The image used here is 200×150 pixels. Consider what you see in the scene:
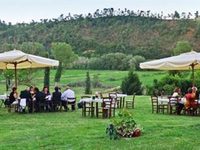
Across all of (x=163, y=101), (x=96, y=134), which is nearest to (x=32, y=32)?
(x=163, y=101)

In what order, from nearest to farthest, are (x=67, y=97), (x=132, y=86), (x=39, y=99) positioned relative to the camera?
1. (x=39, y=99)
2. (x=67, y=97)
3. (x=132, y=86)

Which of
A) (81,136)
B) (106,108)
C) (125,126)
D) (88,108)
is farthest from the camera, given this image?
(88,108)

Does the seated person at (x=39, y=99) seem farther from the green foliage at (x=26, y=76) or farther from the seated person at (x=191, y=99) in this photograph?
the green foliage at (x=26, y=76)

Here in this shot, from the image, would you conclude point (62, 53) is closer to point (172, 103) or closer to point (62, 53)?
point (62, 53)

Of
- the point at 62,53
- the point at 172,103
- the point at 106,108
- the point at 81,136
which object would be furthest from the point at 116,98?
the point at 62,53

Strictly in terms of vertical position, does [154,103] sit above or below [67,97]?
below

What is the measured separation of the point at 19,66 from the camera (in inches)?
821

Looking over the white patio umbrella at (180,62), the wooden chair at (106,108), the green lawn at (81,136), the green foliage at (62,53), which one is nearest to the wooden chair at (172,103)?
the white patio umbrella at (180,62)

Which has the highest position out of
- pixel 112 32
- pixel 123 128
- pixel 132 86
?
pixel 112 32

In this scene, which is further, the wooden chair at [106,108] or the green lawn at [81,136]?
the wooden chair at [106,108]

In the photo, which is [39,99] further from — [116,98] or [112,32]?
[112,32]

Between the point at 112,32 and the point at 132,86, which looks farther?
the point at 112,32

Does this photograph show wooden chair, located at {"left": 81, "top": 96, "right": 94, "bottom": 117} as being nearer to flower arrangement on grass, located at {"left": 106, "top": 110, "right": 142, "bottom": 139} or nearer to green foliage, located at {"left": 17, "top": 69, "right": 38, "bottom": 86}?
flower arrangement on grass, located at {"left": 106, "top": 110, "right": 142, "bottom": 139}

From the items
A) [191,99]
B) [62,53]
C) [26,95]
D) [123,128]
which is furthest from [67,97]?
[62,53]
